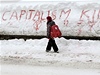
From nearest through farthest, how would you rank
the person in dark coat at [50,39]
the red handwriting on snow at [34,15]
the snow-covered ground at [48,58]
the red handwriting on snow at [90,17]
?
the snow-covered ground at [48,58] < the person in dark coat at [50,39] < the red handwriting on snow at [90,17] < the red handwriting on snow at [34,15]

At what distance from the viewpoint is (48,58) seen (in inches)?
491

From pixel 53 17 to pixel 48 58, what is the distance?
4534 mm

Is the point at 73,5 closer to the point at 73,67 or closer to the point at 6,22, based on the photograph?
the point at 6,22

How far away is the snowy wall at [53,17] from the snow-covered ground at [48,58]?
3.80 feet

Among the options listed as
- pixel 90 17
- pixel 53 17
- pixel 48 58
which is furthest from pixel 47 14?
pixel 48 58

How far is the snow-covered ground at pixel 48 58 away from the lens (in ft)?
34.6

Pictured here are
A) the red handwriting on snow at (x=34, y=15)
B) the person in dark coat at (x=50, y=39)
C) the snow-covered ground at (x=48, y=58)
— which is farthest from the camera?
the red handwriting on snow at (x=34, y=15)

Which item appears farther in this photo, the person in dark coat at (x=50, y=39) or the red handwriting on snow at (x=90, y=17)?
the red handwriting on snow at (x=90, y=17)

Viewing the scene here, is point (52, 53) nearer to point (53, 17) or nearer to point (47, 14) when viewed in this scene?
point (53, 17)

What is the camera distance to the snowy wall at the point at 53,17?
1566 cm

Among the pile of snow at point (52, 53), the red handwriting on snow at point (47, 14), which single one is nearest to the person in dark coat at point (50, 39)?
the pile of snow at point (52, 53)

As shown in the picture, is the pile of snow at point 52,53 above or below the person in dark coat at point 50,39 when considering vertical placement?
below

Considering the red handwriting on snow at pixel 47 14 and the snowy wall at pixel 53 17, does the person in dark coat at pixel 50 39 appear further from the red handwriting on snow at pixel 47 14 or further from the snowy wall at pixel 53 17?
the red handwriting on snow at pixel 47 14

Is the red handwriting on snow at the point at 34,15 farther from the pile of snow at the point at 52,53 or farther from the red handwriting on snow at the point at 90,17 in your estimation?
the pile of snow at the point at 52,53
